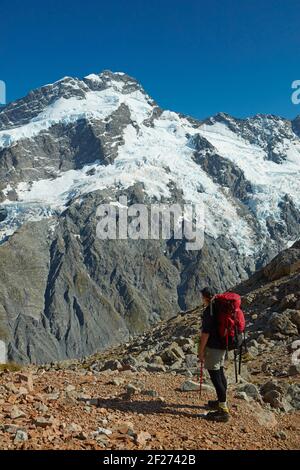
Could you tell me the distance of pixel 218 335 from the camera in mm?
12750

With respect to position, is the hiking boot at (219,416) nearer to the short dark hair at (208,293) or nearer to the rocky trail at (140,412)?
the rocky trail at (140,412)

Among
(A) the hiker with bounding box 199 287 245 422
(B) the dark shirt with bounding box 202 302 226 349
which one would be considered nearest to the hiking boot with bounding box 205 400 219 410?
→ (A) the hiker with bounding box 199 287 245 422

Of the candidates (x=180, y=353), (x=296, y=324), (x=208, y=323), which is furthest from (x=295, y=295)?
(x=208, y=323)

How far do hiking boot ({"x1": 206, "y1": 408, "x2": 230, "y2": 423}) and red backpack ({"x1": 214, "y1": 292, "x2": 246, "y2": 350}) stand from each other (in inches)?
57.0

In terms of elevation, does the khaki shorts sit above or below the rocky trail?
above

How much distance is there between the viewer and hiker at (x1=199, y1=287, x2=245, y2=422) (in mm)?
12562

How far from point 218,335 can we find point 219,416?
5.93 ft

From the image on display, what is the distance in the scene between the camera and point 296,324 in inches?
946

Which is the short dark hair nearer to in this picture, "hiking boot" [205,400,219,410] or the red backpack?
the red backpack

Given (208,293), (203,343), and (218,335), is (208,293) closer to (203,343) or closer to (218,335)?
(218,335)

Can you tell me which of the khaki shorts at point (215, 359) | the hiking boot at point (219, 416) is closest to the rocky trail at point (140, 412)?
the hiking boot at point (219, 416)

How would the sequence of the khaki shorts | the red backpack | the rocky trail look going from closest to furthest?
the rocky trail
the red backpack
the khaki shorts
